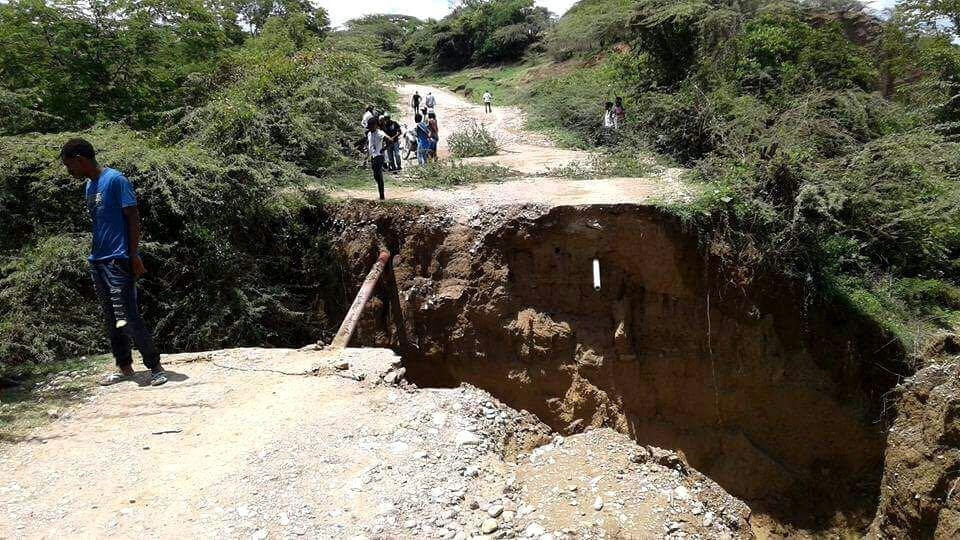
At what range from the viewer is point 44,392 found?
4.81 metres

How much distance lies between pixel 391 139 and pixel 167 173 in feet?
12.0

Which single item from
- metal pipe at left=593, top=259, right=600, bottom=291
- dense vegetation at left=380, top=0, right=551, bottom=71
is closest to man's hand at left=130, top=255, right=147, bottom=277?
metal pipe at left=593, top=259, right=600, bottom=291

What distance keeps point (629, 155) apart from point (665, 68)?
4.84m

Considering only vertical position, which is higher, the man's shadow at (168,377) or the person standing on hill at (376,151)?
the person standing on hill at (376,151)

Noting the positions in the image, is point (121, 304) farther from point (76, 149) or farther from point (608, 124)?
point (608, 124)

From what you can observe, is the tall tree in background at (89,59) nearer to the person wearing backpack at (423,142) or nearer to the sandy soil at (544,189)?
the sandy soil at (544,189)

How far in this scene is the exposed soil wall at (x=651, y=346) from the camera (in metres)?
7.52

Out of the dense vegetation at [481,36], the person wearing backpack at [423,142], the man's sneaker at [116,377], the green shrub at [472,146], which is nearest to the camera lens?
the man's sneaker at [116,377]

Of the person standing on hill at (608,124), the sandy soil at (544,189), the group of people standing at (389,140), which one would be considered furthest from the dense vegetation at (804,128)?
the group of people standing at (389,140)

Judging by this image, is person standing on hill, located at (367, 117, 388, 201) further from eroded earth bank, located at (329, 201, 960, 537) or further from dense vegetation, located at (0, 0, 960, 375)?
dense vegetation, located at (0, 0, 960, 375)

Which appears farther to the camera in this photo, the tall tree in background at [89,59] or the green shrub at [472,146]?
the green shrub at [472,146]

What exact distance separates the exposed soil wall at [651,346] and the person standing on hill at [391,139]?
2.41m

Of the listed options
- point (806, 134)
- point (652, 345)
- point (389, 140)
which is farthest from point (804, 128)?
point (389, 140)

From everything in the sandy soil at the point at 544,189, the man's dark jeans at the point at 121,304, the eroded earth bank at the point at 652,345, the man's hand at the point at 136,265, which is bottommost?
the eroded earth bank at the point at 652,345
